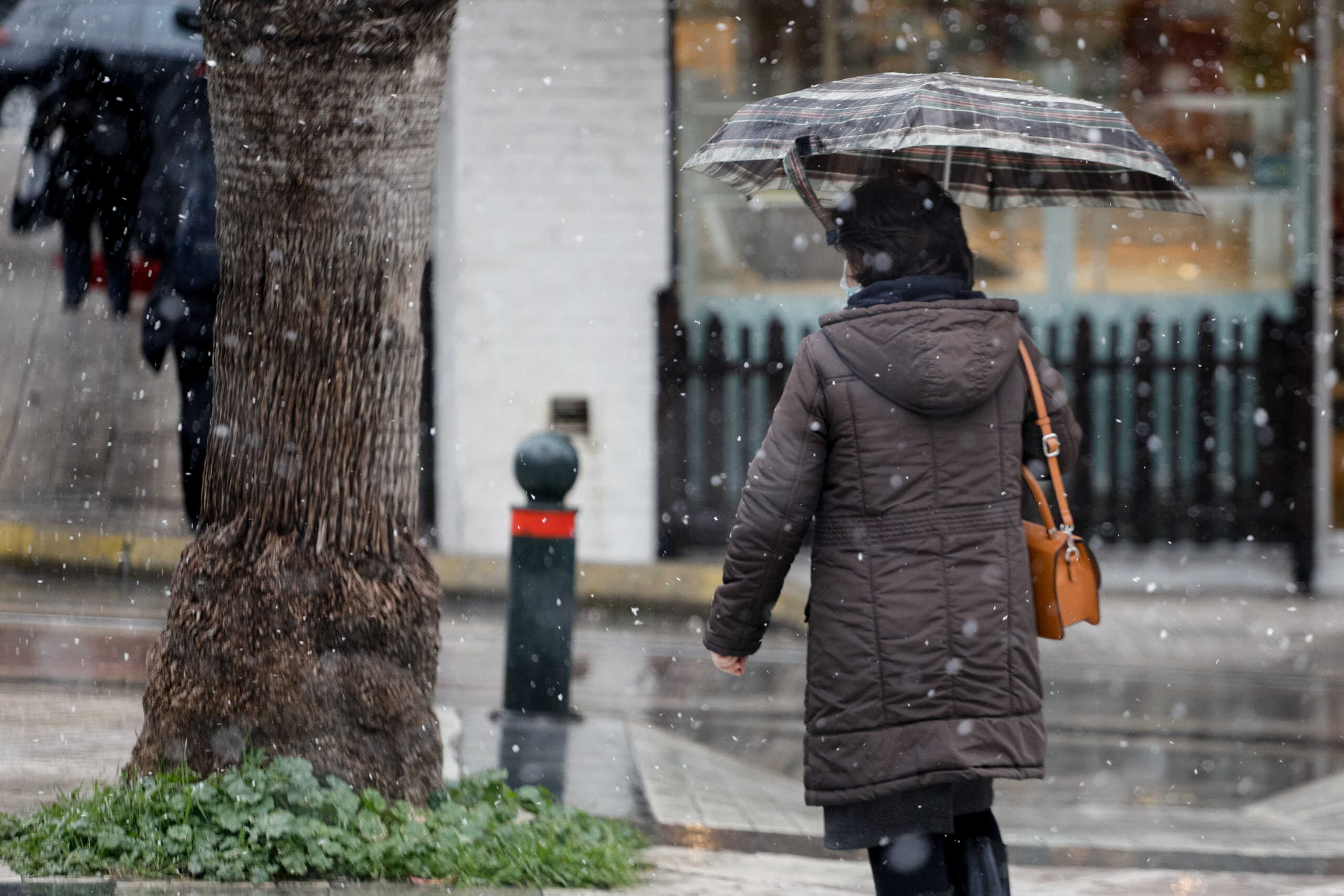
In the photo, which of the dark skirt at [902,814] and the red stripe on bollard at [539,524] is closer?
the dark skirt at [902,814]

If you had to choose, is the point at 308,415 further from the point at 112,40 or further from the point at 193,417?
the point at 112,40

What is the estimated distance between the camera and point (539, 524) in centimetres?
571

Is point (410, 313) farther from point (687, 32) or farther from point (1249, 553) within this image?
point (1249, 553)

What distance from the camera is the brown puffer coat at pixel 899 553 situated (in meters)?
3.09

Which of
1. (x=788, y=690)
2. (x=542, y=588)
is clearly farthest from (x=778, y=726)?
(x=542, y=588)

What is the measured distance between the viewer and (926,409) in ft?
10.2

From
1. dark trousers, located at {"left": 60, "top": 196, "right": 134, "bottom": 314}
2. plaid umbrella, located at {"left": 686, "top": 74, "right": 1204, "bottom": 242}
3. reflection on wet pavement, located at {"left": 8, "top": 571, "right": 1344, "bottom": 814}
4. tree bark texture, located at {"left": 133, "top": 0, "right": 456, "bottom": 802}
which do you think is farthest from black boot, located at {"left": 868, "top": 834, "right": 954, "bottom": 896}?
dark trousers, located at {"left": 60, "top": 196, "right": 134, "bottom": 314}

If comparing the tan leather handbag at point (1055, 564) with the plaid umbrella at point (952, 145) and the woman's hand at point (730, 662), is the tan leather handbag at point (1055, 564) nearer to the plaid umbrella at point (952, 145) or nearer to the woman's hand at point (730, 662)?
the plaid umbrella at point (952, 145)

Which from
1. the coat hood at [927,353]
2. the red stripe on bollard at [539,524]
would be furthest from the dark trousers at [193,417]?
the coat hood at [927,353]

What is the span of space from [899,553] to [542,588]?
2763 millimetres

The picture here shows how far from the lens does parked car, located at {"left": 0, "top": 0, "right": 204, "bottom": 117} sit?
6402mm

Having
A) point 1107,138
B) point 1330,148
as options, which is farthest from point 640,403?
point 1107,138

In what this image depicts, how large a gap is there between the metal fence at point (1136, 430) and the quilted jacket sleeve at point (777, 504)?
551 cm

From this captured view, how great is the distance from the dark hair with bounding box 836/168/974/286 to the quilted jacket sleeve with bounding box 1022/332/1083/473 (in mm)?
271
